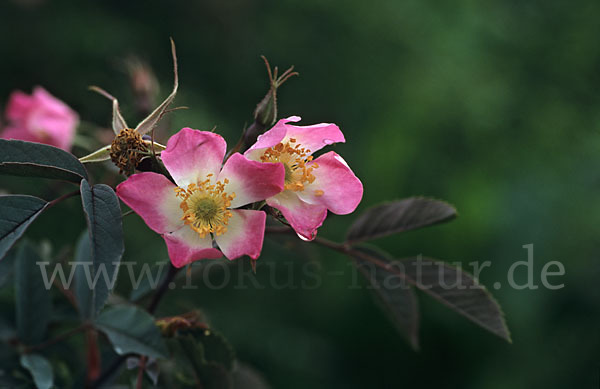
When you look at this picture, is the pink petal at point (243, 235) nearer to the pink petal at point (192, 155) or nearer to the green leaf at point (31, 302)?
the pink petal at point (192, 155)

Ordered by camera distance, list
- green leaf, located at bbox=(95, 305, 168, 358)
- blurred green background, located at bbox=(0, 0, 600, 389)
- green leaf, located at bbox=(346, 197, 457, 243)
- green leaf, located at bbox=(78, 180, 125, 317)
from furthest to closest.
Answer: blurred green background, located at bbox=(0, 0, 600, 389), green leaf, located at bbox=(346, 197, 457, 243), green leaf, located at bbox=(95, 305, 168, 358), green leaf, located at bbox=(78, 180, 125, 317)

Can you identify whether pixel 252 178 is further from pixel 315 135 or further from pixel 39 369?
pixel 39 369

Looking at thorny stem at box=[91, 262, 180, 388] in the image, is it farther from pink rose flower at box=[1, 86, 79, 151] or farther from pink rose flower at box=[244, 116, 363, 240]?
pink rose flower at box=[1, 86, 79, 151]

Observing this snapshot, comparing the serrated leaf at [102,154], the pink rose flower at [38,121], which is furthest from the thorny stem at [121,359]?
the pink rose flower at [38,121]

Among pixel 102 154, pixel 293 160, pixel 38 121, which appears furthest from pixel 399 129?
pixel 102 154

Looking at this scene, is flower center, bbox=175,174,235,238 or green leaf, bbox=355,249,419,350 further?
green leaf, bbox=355,249,419,350

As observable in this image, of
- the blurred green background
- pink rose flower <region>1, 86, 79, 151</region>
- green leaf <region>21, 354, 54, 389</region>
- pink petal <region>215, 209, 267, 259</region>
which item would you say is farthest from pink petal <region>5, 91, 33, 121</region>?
pink petal <region>215, 209, 267, 259</region>
